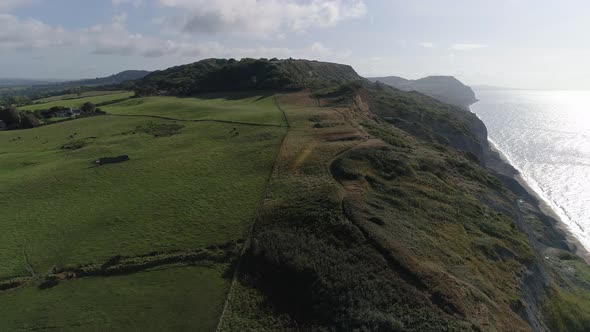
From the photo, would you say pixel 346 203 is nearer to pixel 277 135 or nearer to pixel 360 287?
pixel 360 287

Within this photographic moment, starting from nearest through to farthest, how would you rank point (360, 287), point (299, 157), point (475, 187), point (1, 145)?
point (360, 287), point (299, 157), point (475, 187), point (1, 145)

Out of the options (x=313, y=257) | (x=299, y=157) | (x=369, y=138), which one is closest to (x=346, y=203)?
(x=313, y=257)

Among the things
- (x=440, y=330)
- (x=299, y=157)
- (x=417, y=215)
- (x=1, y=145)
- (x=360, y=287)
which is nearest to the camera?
(x=440, y=330)

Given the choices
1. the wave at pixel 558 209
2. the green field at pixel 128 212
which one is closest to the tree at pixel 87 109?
the green field at pixel 128 212

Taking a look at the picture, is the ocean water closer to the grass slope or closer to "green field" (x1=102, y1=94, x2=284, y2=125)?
"green field" (x1=102, y1=94, x2=284, y2=125)

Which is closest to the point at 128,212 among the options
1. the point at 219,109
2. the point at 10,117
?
the point at 219,109

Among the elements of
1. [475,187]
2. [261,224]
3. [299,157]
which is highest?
[299,157]

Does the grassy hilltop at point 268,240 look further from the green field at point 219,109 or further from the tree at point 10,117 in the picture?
the tree at point 10,117

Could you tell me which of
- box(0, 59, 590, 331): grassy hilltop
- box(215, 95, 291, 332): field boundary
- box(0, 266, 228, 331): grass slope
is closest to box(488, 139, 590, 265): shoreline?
box(0, 59, 590, 331): grassy hilltop
